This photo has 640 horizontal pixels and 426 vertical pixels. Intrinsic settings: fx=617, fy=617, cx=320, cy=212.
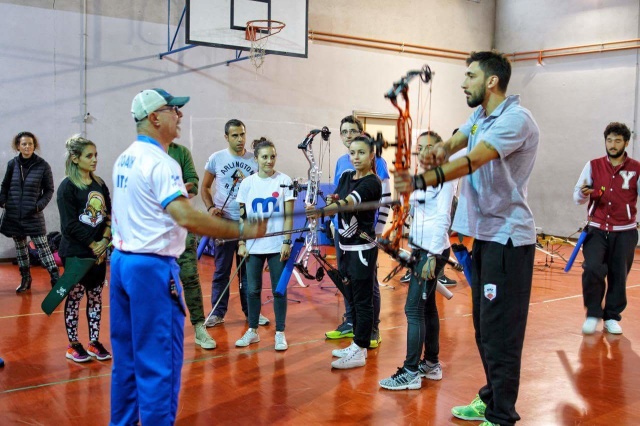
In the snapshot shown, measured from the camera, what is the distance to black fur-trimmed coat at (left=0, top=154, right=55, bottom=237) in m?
6.74

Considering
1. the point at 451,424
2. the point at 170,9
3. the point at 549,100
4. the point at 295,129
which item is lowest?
the point at 451,424

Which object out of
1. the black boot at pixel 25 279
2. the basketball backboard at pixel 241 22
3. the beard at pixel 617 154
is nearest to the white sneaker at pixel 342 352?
the beard at pixel 617 154

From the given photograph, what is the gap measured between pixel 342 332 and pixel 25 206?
3.98 m

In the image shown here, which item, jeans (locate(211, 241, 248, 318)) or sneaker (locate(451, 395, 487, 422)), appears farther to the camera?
jeans (locate(211, 241, 248, 318))

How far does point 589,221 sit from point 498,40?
9.05m

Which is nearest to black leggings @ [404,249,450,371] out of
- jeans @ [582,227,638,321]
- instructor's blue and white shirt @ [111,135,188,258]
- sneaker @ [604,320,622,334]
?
instructor's blue and white shirt @ [111,135,188,258]

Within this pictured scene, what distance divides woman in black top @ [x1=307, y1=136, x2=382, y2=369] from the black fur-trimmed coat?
13.7 ft

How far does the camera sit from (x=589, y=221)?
533 cm

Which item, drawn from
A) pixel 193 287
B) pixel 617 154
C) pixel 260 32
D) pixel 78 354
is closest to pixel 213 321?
pixel 193 287

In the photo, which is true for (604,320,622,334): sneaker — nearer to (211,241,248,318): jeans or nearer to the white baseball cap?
(211,241,248,318): jeans

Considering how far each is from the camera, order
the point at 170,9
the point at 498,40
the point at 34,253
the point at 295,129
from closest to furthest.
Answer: the point at 34,253, the point at 170,9, the point at 295,129, the point at 498,40

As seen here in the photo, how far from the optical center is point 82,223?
4.05 m

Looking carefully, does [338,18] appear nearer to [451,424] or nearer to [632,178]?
[632,178]

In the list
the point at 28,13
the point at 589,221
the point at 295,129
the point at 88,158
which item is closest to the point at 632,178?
the point at 589,221
